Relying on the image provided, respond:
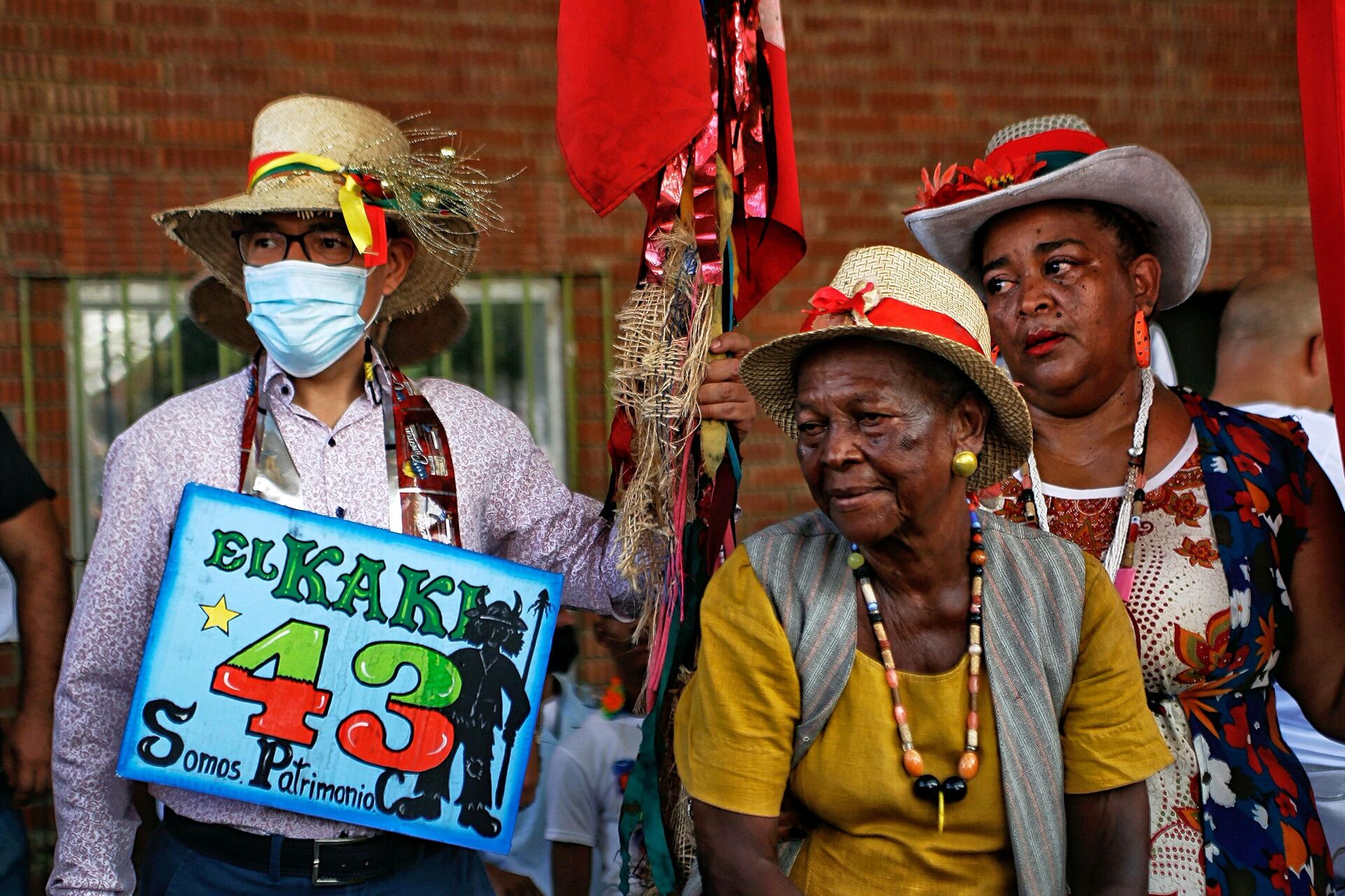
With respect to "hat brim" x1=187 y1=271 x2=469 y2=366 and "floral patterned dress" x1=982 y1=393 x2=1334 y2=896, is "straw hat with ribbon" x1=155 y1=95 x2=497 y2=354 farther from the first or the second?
"floral patterned dress" x1=982 y1=393 x2=1334 y2=896

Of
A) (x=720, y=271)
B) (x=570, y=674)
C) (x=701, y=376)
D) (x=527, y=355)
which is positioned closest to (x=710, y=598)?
(x=701, y=376)

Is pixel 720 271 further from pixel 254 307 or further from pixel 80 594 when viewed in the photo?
pixel 80 594

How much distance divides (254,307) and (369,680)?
30.2 inches

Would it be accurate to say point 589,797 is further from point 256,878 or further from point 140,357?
point 140,357

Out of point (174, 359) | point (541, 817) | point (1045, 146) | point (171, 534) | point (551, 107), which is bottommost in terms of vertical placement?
point (541, 817)

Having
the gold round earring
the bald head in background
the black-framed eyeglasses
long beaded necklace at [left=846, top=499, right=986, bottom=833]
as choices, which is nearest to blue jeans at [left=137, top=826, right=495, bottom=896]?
long beaded necklace at [left=846, top=499, right=986, bottom=833]

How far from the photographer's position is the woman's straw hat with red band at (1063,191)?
256cm

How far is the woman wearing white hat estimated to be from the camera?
2.34 metres

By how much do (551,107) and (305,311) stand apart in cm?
269

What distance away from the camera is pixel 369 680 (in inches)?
94.7

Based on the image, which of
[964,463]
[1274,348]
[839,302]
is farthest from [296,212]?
[1274,348]

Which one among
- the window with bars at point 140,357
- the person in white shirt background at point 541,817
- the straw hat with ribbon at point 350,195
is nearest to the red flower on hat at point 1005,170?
the straw hat with ribbon at point 350,195

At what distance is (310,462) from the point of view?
2504 millimetres

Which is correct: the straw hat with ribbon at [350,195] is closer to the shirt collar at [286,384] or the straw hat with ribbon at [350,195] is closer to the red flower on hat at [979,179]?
the shirt collar at [286,384]
